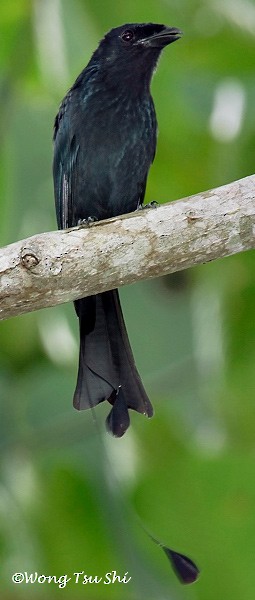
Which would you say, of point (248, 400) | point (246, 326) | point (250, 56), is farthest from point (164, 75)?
point (248, 400)

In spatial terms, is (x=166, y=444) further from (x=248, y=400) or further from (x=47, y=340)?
(x=47, y=340)

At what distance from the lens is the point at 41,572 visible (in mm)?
4602

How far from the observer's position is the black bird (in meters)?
4.45

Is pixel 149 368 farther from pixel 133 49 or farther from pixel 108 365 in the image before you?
pixel 133 49

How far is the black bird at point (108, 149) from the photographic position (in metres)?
4.45

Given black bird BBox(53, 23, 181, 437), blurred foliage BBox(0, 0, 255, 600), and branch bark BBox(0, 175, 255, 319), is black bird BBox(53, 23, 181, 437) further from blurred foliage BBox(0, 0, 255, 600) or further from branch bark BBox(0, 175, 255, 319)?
branch bark BBox(0, 175, 255, 319)

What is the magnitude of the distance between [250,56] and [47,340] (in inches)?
61.3

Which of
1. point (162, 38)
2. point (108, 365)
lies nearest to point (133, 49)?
point (162, 38)

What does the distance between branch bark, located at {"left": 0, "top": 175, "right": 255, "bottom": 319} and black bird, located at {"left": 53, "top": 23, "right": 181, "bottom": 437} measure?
2.38 feet

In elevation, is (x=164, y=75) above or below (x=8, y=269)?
above

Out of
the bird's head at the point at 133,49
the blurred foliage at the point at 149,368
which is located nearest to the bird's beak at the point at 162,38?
the bird's head at the point at 133,49

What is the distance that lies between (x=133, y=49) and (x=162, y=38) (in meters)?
0.15

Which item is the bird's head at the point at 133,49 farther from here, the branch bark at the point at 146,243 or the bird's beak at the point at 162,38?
the branch bark at the point at 146,243

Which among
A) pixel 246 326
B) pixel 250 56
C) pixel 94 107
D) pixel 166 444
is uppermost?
pixel 250 56
